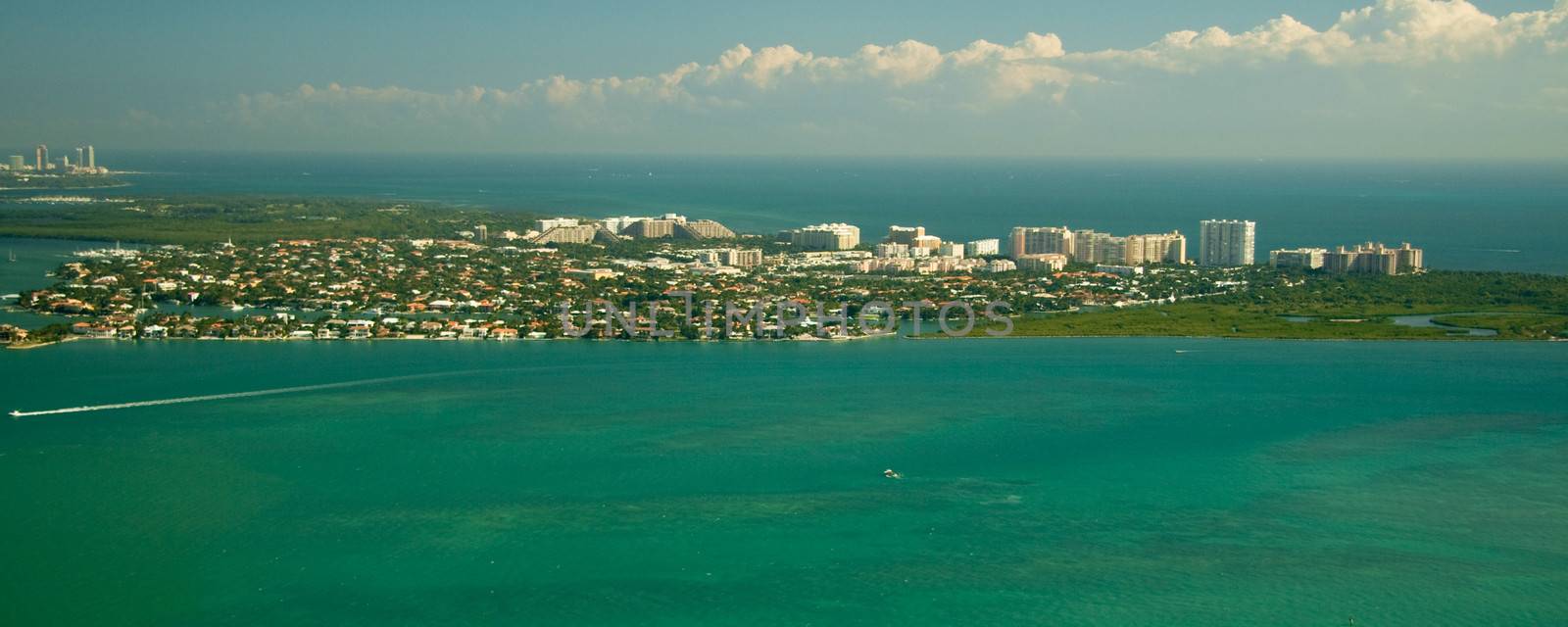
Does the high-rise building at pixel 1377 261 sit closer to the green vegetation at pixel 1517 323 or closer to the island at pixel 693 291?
the island at pixel 693 291

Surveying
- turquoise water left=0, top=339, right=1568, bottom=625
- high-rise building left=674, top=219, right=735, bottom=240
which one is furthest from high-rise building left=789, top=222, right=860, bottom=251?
turquoise water left=0, top=339, right=1568, bottom=625

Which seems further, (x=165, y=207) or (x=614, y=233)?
(x=165, y=207)

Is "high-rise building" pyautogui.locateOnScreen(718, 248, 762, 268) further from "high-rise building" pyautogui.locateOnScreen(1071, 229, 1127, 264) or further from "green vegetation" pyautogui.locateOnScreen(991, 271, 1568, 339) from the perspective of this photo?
"green vegetation" pyautogui.locateOnScreen(991, 271, 1568, 339)

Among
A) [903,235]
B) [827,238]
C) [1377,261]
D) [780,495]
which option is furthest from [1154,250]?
[780,495]

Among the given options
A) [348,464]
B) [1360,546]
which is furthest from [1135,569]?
[348,464]

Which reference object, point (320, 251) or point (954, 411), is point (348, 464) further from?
point (320, 251)

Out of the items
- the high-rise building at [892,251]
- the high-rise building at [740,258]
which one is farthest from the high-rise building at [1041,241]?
the high-rise building at [740,258]
